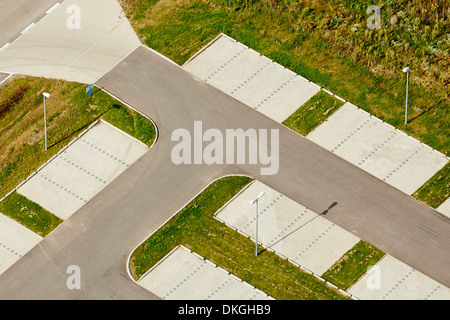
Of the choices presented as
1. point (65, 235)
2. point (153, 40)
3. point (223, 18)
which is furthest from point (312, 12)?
point (65, 235)

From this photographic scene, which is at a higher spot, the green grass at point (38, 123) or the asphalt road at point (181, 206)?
the green grass at point (38, 123)

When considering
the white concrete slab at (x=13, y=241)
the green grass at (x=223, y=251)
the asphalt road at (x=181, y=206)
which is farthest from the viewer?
the white concrete slab at (x=13, y=241)

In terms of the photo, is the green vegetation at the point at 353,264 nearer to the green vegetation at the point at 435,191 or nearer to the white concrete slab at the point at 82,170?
the green vegetation at the point at 435,191

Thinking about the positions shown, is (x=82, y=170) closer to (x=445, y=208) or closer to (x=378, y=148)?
(x=378, y=148)

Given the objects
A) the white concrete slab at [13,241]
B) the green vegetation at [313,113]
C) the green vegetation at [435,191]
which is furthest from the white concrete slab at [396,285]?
the white concrete slab at [13,241]

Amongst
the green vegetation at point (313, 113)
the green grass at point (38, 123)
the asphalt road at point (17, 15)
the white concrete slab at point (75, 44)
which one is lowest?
the green vegetation at point (313, 113)
